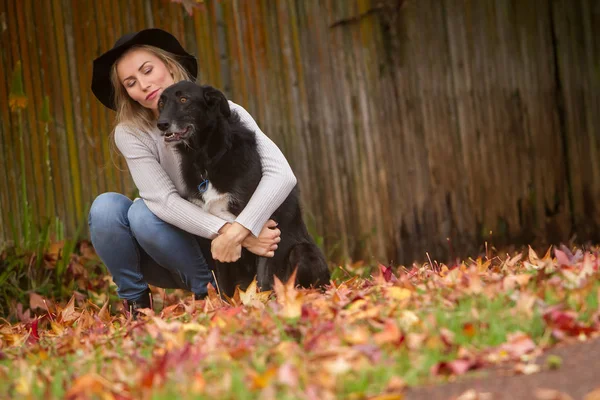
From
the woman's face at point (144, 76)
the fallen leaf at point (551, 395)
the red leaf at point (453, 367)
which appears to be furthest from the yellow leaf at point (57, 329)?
the fallen leaf at point (551, 395)

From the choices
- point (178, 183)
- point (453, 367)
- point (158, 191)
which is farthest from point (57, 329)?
point (453, 367)

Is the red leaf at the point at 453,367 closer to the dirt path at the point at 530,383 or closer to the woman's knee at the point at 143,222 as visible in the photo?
the dirt path at the point at 530,383

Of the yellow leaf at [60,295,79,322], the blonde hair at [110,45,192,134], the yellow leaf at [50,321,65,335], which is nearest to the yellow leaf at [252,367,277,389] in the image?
the yellow leaf at [50,321,65,335]

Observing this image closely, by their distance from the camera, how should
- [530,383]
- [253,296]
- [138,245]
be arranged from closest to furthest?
[530,383] → [253,296] → [138,245]

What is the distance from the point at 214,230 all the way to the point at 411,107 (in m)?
2.57

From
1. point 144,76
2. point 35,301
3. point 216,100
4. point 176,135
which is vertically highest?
point 144,76

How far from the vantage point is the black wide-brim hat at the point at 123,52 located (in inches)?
142

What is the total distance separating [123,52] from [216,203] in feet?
2.74

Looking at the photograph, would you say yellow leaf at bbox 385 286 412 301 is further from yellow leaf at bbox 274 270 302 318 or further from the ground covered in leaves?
yellow leaf at bbox 274 270 302 318

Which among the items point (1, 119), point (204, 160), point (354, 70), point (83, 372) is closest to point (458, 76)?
point (354, 70)

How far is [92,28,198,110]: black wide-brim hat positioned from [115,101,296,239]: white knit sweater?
0.27 m

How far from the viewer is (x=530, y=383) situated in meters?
1.83

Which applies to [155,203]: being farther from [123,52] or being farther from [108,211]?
[123,52]

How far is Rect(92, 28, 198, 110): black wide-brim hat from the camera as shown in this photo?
3598mm
